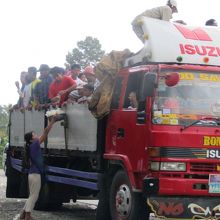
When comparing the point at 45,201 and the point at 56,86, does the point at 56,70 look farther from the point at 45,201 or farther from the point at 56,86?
the point at 45,201

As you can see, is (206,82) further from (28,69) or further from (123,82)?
(28,69)

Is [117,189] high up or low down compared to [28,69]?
down

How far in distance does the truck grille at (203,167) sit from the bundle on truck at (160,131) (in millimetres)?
13

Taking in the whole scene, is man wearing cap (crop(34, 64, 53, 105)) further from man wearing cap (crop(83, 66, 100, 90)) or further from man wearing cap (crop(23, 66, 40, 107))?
man wearing cap (crop(83, 66, 100, 90))

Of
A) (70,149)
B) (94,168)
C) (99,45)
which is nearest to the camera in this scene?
(94,168)

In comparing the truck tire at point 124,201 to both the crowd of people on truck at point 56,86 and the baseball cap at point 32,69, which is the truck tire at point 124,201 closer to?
the crowd of people on truck at point 56,86

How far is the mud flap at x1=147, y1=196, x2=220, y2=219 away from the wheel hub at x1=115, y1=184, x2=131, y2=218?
57 centimetres

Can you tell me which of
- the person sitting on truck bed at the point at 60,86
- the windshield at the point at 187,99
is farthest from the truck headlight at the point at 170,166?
the person sitting on truck bed at the point at 60,86

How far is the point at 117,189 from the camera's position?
849 centimetres

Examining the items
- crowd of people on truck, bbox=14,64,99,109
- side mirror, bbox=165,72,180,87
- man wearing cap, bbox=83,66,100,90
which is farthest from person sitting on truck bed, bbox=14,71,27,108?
side mirror, bbox=165,72,180,87

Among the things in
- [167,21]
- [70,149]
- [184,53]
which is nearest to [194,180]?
[184,53]

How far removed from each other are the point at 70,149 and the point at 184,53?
2.90 meters

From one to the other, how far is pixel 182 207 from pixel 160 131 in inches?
39.2

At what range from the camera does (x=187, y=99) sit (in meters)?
7.82
